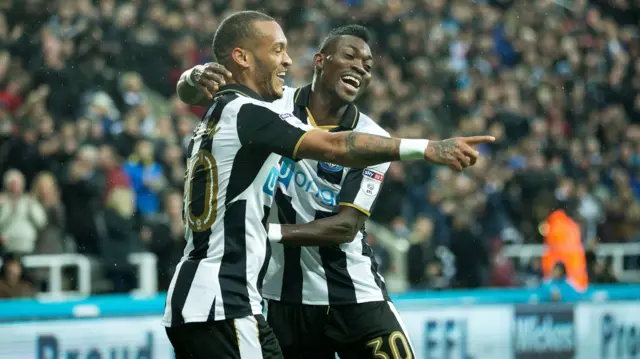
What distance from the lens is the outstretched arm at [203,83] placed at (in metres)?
4.52

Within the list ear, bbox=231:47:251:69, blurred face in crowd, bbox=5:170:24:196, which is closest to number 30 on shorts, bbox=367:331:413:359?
ear, bbox=231:47:251:69

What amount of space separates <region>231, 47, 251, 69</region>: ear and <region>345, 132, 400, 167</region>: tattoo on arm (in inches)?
24.3

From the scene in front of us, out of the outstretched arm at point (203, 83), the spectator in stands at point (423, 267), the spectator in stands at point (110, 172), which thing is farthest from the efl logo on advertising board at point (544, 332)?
the outstretched arm at point (203, 83)

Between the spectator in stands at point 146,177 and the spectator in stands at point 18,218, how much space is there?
4.41ft

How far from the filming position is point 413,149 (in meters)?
3.98

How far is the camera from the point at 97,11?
13.6m

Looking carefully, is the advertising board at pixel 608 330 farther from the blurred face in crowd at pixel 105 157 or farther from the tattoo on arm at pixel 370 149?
the tattoo on arm at pixel 370 149

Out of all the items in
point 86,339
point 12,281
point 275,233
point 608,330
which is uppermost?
point 275,233

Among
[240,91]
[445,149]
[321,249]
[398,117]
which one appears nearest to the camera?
[445,149]

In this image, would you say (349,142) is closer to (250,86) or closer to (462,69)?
(250,86)

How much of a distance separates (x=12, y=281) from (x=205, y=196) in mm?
5681

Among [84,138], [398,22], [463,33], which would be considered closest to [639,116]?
[463,33]

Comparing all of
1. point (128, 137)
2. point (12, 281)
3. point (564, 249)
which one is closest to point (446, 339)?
point (564, 249)

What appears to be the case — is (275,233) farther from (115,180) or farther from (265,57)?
(115,180)
